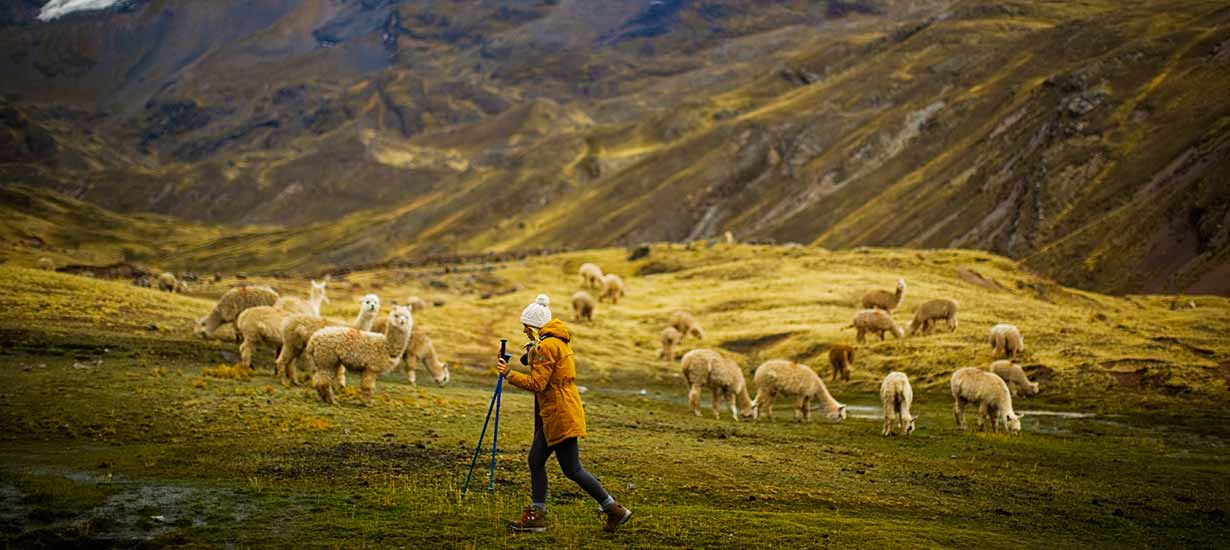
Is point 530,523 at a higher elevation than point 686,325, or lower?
lower

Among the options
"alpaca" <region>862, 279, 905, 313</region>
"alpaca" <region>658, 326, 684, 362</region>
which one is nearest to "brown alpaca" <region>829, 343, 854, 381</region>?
"alpaca" <region>658, 326, 684, 362</region>

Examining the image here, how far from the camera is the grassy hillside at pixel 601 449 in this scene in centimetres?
1245

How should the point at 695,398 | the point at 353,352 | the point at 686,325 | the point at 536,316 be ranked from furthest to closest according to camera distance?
the point at 686,325 < the point at 695,398 < the point at 353,352 < the point at 536,316

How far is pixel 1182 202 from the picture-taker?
7675 cm

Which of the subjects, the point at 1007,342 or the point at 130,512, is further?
the point at 1007,342

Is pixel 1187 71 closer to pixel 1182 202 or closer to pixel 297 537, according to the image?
pixel 1182 202

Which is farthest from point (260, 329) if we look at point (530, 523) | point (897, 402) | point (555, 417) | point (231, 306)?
point (897, 402)

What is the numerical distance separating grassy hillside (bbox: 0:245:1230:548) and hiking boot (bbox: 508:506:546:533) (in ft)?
0.51

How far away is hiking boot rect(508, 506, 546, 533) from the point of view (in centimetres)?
1201

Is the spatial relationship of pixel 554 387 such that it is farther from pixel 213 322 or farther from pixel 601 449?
pixel 213 322

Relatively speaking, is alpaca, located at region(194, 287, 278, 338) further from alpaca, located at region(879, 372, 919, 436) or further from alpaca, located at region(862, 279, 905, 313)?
alpaca, located at region(862, 279, 905, 313)

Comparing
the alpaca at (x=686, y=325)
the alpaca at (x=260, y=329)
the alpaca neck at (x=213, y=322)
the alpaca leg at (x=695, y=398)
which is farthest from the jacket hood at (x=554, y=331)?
the alpaca at (x=686, y=325)

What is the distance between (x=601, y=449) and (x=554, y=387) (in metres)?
6.58

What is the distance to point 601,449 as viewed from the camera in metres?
18.9
